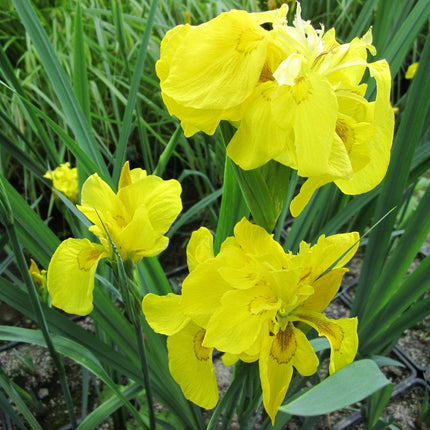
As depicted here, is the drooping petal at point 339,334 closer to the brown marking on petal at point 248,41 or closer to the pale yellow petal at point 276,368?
the pale yellow petal at point 276,368

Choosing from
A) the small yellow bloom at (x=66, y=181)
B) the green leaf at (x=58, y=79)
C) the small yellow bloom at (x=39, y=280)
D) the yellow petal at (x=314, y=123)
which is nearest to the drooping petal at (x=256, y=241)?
the yellow petal at (x=314, y=123)

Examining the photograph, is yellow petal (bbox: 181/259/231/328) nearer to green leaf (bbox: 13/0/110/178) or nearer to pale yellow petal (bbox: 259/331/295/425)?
pale yellow petal (bbox: 259/331/295/425)

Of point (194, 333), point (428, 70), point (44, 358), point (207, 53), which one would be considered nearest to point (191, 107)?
point (207, 53)

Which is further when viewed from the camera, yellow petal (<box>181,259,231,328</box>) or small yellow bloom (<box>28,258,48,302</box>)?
small yellow bloom (<box>28,258,48,302</box>)

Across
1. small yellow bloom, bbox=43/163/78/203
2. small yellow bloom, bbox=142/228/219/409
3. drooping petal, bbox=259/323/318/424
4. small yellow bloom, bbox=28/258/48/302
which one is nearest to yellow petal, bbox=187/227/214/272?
small yellow bloom, bbox=142/228/219/409

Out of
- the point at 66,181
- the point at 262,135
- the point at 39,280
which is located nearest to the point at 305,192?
the point at 262,135

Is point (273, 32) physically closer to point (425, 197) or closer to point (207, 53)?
point (207, 53)

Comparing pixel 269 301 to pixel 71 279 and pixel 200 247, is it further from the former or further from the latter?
pixel 71 279
